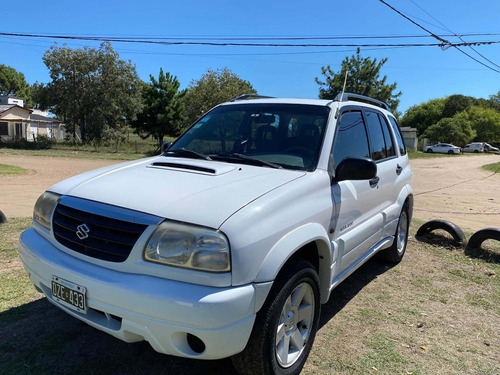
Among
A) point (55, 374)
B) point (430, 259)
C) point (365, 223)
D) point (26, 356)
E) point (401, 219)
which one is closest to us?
point (55, 374)

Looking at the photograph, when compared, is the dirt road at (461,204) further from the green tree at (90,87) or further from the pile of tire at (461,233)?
the green tree at (90,87)

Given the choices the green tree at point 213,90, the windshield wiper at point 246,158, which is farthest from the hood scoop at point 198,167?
the green tree at point 213,90

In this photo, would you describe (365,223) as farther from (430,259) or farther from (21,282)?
(21,282)

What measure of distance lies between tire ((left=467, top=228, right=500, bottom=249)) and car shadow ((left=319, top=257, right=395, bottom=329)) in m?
1.61

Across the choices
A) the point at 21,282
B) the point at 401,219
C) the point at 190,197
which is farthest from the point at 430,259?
the point at 21,282

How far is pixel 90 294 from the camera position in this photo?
2.19 m

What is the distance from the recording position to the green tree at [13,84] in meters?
69.8

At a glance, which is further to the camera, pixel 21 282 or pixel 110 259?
pixel 21 282

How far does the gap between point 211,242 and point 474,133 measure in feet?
229

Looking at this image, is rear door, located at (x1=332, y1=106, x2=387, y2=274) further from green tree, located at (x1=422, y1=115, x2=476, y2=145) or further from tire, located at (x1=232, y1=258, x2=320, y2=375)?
green tree, located at (x1=422, y1=115, x2=476, y2=145)

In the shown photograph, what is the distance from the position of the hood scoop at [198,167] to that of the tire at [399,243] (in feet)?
9.85

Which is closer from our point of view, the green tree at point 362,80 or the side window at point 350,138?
the side window at point 350,138

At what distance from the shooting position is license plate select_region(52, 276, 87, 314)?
2.24 meters

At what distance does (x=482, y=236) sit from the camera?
573cm
